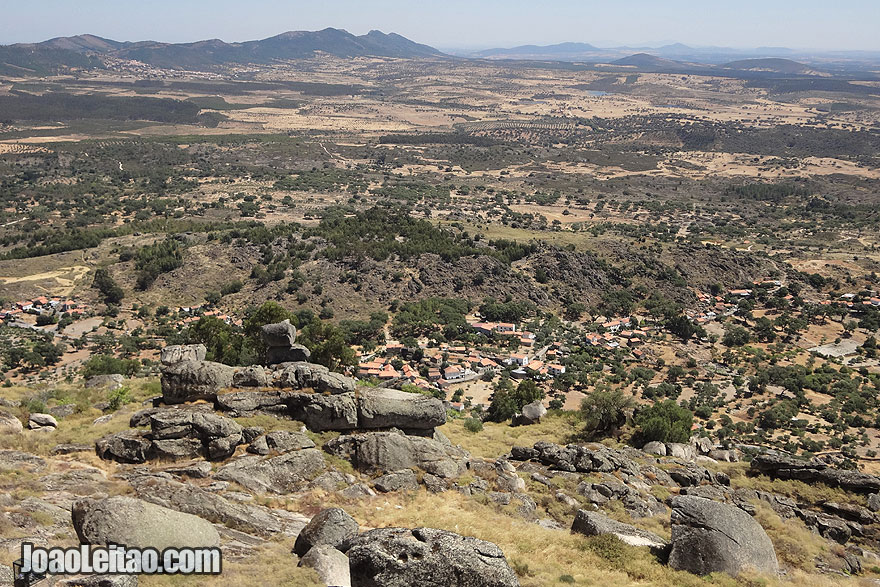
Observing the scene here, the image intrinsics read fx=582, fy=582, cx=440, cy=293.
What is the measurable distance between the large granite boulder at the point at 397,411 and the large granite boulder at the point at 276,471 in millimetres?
4148

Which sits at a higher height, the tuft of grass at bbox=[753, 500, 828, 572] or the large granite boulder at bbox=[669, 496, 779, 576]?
the large granite boulder at bbox=[669, 496, 779, 576]

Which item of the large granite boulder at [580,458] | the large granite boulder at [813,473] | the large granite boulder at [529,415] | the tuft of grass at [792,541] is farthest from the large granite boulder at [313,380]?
the large granite boulder at [813,473]

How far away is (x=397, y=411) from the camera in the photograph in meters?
29.1

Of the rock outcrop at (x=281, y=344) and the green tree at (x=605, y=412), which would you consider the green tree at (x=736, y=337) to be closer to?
the green tree at (x=605, y=412)

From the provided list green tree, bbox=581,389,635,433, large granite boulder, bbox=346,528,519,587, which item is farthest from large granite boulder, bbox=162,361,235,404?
green tree, bbox=581,389,635,433

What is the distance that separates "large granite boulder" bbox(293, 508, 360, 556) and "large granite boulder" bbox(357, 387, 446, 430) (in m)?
9.60

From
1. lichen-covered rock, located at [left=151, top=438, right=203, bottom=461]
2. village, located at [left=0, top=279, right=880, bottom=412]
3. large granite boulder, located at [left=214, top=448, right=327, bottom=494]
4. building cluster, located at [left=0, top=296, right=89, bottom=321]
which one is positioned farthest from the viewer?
building cluster, located at [left=0, top=296, right=89, bottom=321]

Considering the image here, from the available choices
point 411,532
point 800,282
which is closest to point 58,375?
point 411,532

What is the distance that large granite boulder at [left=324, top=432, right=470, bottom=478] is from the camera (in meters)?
25.9

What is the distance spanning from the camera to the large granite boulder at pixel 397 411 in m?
28.9

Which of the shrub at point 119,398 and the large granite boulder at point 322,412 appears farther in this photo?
the shrub at point 119,398

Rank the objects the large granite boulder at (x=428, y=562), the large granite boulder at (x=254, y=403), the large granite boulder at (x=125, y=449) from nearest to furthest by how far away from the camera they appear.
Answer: the large granite boulder at (x=428, y=562) → the large granite boulder at (x=125, y=449) → the large granite boulder at (x=254, y=403)

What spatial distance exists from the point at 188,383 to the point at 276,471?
7981 mm

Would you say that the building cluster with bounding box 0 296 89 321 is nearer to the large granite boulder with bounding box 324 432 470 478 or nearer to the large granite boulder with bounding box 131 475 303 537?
the large granite boulder with bounding box 324 432 470 478
